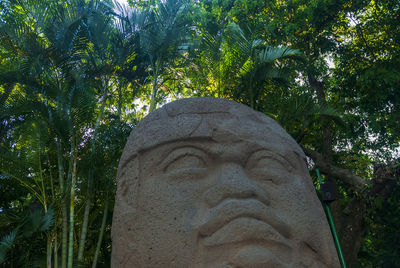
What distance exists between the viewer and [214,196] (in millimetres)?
2008

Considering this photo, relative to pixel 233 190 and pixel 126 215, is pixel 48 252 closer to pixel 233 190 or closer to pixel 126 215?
pixel 126 215

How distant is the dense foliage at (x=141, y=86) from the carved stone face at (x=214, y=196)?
2.10 metres

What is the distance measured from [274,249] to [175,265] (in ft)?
1.88

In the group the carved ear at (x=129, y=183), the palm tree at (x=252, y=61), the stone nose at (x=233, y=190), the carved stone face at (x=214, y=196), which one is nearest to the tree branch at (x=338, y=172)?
the palm tree at (x=252, y=61)

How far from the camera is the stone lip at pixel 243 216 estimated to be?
185 centimetres

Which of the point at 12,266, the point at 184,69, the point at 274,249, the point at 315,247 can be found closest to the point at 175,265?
the point at 274,249

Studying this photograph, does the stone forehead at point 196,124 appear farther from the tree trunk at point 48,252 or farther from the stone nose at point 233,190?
the tree trunk at point 48,252

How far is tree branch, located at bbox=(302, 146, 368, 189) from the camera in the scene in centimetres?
487

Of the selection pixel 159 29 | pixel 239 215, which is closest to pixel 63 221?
pixel 239 215

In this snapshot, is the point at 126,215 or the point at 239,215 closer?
the point at 239,215

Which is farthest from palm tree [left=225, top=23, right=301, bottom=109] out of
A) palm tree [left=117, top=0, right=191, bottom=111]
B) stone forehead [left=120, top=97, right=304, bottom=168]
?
stone forehead [left=120, top=97, right=304, bottom=168]

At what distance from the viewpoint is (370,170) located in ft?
22.3

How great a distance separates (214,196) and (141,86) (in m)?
5.51

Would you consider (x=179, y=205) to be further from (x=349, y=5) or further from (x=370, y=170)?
(x=370, y=170)
